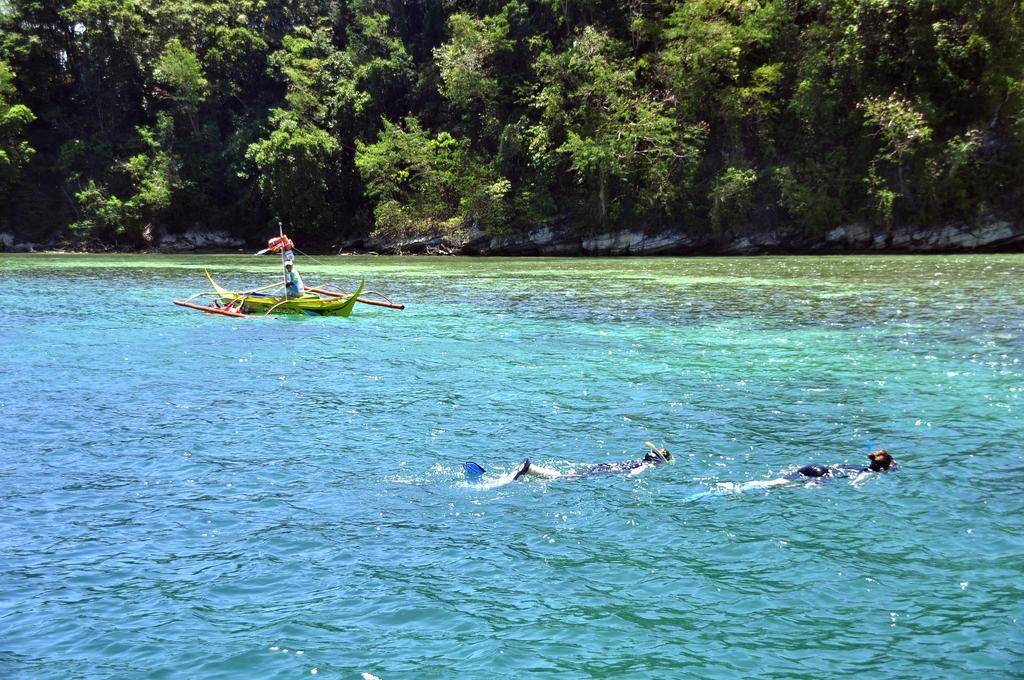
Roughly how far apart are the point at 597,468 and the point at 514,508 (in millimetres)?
1249

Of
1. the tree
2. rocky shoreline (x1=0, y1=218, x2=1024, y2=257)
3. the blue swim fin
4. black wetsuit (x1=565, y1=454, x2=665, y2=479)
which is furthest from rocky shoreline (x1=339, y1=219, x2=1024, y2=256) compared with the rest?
the blue swim fin

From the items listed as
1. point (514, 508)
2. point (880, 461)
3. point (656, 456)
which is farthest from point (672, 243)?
point (514, 508)

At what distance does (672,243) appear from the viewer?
4347 centimetres

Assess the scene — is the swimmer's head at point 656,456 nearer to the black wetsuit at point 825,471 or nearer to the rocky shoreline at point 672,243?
the black wetsuit at point 825,471

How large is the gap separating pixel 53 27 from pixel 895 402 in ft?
220

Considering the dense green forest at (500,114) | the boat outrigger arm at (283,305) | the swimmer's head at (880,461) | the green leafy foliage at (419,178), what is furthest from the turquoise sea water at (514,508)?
the green leafy foliage at (419,178)

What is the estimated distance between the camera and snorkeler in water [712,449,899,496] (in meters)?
8.35

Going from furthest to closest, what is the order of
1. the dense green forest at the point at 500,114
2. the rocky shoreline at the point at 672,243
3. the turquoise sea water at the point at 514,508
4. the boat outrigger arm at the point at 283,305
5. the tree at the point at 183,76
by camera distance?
the tree at the point at 183,76 < the dense green forest at the point at 500,114 < the rocky shoreline at the point at 672,243 < the boat outrigger arm at the point at 283,305 < the turquoise sea water at the point at 514,508

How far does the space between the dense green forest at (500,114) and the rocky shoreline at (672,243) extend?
0.72m

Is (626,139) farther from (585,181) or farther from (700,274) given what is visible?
(700,274)

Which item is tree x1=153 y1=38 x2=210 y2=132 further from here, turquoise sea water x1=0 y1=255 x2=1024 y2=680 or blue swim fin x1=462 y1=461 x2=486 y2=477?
blue swim fin x1=462 y1=461 x2=486 y2=477

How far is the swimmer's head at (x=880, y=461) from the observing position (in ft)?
28.1

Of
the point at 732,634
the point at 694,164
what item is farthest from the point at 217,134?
the point at 732,634

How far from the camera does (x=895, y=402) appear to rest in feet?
38.0
